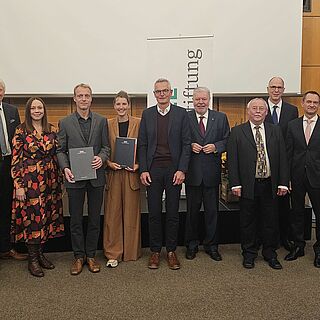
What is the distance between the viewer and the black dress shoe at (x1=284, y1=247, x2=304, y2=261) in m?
3.78

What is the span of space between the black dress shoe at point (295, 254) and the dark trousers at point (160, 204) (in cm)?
106

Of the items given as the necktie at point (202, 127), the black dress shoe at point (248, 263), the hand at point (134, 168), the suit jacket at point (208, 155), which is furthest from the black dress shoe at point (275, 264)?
the hand at point (134, 168)

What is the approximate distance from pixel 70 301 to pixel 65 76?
3064 millimetres

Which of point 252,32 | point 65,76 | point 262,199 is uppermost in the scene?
point 252,32

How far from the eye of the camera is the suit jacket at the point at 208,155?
3.62 metres

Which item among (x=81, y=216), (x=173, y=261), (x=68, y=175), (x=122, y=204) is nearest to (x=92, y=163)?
(x=68, y=175)

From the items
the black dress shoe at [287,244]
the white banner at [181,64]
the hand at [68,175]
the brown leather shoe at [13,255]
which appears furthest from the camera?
the white banner at [181,64]

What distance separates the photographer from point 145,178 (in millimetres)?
3506

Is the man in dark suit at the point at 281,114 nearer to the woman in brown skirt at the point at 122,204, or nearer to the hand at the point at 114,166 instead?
the woman in brown skirt at the point at 122,204

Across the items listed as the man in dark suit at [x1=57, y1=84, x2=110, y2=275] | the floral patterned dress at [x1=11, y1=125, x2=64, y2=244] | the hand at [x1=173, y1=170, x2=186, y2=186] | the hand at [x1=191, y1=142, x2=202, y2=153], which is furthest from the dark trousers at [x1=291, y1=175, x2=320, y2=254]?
the floral patterned dress at [x1=11, y1=125, x2=64, y2=244]

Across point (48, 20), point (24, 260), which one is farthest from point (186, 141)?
point (48, 20)

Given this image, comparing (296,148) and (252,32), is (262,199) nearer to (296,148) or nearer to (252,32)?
(296,148)

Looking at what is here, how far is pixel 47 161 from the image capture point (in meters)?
3.41

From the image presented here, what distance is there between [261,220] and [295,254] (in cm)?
Result: 47
